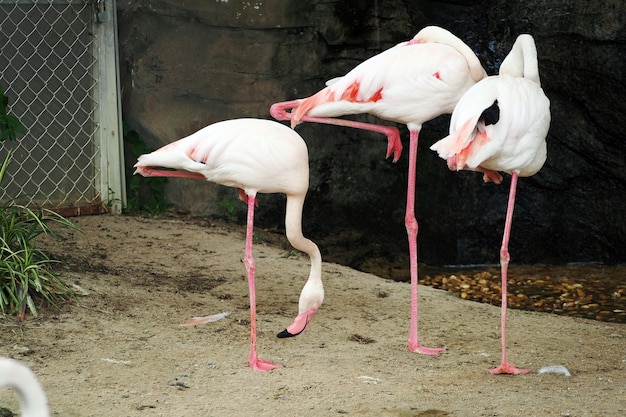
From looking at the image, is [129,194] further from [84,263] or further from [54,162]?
[84,263]

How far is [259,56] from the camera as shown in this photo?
6637mm

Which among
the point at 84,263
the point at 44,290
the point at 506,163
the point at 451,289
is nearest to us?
the point at 506,163

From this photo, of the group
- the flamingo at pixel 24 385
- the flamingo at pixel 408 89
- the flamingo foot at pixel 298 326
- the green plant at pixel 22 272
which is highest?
the flamingo at pixel 408 89

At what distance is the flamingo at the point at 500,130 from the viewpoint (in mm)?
3871

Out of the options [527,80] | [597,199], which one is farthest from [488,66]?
[527,80]

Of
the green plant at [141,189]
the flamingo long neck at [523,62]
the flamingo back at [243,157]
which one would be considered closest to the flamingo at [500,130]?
the flamingo long neck at [523,62]

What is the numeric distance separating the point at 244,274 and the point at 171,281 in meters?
0.46

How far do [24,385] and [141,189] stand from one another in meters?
4.75

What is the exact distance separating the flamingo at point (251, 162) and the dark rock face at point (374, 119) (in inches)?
96.4

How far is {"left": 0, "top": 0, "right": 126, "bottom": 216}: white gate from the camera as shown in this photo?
5.97 m

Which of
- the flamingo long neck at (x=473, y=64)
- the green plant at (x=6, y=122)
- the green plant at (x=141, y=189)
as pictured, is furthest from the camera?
the green plant at (x=141, y=189)

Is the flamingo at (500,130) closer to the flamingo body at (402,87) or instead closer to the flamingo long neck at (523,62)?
the flamingo long neck at (523,62)

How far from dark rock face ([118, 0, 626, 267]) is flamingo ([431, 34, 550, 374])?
Answer: 9.05 feet

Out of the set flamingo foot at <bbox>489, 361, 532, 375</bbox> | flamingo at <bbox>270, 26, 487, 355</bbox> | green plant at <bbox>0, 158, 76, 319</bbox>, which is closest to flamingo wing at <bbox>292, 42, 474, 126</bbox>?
flamingo at <bbox>270, 26, 487, 355</bbox>
